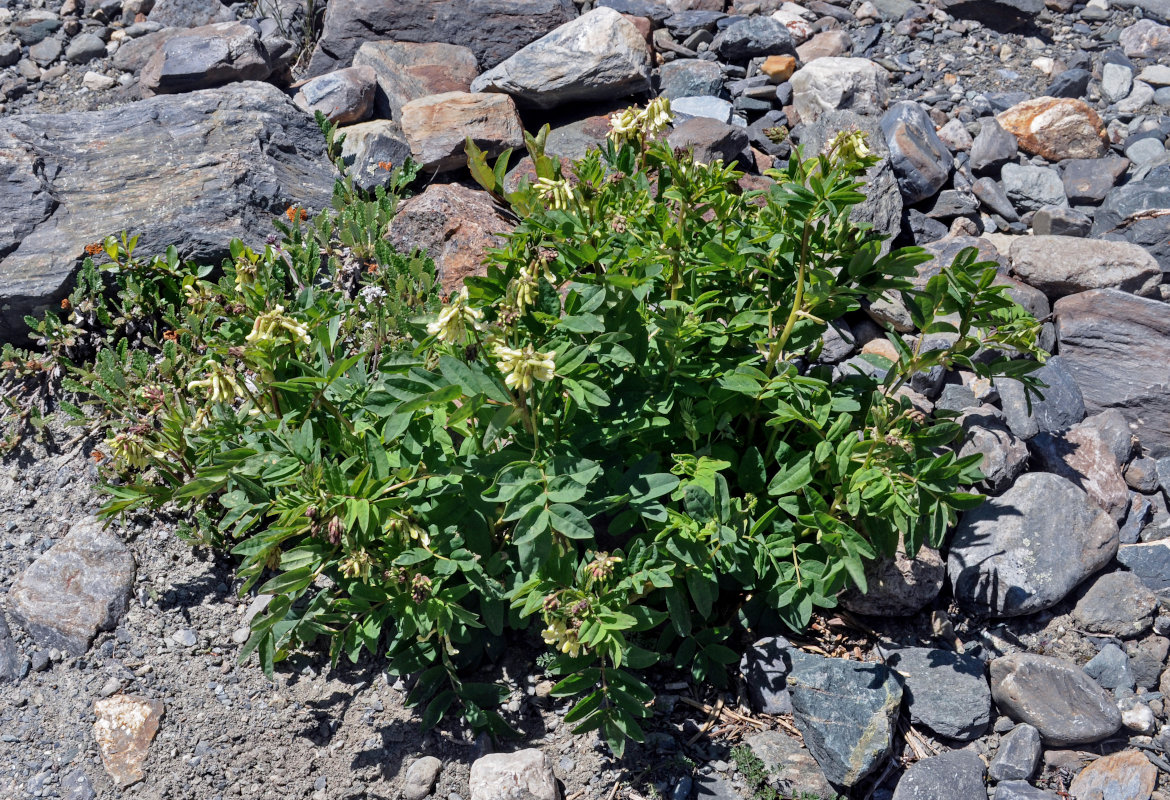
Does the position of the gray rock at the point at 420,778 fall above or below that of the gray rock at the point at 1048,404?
below

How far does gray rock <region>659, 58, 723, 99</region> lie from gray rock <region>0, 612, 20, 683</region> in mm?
4599

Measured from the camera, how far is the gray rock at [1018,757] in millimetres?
3396

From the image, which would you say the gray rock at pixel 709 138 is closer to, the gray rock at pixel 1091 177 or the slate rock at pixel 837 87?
the slate rock at pixel 837 87

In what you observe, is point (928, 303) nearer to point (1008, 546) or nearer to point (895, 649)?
point (1008, 546)

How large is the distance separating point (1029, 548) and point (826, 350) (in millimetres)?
1314

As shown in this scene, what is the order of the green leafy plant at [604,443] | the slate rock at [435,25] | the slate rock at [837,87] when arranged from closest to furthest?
the green leafy plant at [604,443] → the slate rock at [837,87] → the slate rock at [435,25]

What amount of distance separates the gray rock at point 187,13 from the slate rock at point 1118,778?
7126 mm

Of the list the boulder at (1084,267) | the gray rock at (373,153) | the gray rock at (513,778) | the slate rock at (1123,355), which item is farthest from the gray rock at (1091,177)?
the gray rock at (513,778)

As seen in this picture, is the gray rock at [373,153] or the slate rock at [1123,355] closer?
the slate rock at [1123,355]

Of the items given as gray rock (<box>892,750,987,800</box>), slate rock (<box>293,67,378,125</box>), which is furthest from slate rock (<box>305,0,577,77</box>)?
gray rock (<box>892,750,987,800</box>)

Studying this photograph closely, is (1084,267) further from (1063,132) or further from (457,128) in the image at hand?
(457,128)

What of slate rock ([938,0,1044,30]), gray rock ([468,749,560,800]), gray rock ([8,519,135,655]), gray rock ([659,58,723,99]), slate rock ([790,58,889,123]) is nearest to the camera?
gray rock ([468,749,560,800])

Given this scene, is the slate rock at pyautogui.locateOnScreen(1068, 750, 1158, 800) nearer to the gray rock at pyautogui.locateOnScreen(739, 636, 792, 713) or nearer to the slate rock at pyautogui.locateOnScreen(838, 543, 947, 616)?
the slate rock at pyautogui.locateOnScreen(838, 543, 947, 616)

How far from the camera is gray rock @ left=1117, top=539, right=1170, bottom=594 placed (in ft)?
12.8
